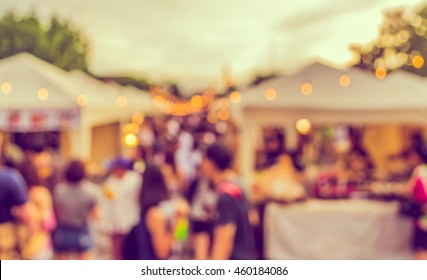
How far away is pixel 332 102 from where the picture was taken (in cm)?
370

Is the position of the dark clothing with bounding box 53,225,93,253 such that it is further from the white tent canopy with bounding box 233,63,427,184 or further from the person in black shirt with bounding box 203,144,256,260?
the white tent canopy with bounding box 233,63,427,184

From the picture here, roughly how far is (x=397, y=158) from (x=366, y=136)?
0.41 metres

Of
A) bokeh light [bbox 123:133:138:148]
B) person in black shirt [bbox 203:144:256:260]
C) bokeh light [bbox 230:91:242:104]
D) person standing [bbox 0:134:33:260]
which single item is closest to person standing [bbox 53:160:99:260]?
bokeh light [bbox 123:133:138:148]

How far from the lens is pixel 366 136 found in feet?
14.8

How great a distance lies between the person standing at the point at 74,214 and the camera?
9.22ft

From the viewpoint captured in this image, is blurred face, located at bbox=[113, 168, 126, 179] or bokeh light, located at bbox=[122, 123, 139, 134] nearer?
blurred face, located at bbox=[113, 168, 126, 179]

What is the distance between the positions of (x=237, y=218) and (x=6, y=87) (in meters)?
1.36

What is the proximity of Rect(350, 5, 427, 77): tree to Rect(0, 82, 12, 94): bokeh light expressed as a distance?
1544 mm

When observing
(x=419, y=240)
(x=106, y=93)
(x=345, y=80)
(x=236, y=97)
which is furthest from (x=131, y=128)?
(x=419, y=240)

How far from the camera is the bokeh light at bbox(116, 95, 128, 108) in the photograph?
13.5ft

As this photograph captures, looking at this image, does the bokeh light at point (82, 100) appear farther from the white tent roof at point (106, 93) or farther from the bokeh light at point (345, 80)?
the bokeh light at point (345, 80)

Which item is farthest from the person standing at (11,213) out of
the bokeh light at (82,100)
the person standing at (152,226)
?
the bokeh light at (82,100)

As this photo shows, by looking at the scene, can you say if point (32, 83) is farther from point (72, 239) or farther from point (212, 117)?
point (212, 117)

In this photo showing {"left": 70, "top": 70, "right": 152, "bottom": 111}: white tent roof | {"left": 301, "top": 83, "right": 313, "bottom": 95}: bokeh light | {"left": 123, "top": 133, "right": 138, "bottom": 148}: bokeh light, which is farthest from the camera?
{"left": 301, "top": 83, "right": 313, "bottom": 95}: bokeh light
